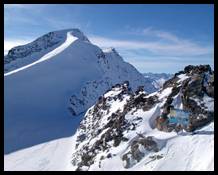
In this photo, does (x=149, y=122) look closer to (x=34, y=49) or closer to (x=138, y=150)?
(x=138, y=150)

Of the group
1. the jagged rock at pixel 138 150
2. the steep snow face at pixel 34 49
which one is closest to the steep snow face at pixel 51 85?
the steep snow face at pixel 34 49

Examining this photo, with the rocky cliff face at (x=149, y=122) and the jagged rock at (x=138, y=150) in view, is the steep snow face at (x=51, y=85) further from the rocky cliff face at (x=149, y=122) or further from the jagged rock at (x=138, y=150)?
the jagged rock at (x=138, y=150)

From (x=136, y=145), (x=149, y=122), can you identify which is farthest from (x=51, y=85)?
(x=136, y=145)

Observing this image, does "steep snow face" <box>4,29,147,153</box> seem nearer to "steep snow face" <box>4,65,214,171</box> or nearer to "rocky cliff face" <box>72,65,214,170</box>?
"steep snow face" <box>4,65,214,171</box>

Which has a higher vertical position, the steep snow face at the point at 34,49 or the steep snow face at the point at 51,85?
the steep snow face at the point at 34,49

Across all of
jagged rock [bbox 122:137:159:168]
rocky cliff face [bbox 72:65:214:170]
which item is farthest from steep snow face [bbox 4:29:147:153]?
jagged rock [bbox 122:137:159:168]
